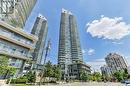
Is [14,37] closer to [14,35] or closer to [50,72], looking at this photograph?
[14,35]

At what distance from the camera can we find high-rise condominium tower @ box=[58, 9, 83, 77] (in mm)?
163625

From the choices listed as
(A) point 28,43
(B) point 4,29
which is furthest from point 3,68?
(A) point 28,43

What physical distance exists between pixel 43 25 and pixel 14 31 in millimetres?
119256

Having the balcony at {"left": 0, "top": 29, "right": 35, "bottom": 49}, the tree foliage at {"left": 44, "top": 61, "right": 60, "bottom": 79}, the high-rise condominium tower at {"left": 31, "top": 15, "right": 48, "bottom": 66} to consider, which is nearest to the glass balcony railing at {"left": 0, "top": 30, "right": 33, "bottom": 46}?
the balcony at {"left": 0, "top": 29, "right": 35, "bottom": 49}

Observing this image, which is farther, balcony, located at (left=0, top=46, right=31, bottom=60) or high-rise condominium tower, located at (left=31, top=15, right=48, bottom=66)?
high-rise condominium tower, located at (left=31, top=15, right=48, bottom=66)

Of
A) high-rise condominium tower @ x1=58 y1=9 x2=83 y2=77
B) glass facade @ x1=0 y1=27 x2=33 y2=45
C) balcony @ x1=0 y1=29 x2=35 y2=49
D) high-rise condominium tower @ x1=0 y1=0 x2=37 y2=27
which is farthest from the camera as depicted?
high-rise condominium tower @ x1=58 y1=9 x2=83 y2=77

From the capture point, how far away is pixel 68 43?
175 m

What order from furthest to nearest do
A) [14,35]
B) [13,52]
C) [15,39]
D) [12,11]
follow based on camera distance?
[14,35] < [15,39] < [13,52] < [12,11]

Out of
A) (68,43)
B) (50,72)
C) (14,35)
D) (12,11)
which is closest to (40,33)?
(68,43)

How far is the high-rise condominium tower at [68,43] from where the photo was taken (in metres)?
164

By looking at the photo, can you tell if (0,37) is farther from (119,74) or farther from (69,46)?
(69,46)

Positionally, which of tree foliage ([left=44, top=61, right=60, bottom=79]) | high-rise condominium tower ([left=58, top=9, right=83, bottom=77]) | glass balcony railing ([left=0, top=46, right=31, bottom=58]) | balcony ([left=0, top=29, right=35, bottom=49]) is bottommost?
tree foliage ([left=44, top=61, right=60, bottom=79])

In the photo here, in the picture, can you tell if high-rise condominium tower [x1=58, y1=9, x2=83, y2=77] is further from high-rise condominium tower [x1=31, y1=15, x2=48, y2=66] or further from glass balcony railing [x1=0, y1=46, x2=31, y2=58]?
glass balcony railing [x1=0, y1=46, x2=31, y2=58]

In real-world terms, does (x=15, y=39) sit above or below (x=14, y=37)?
below
